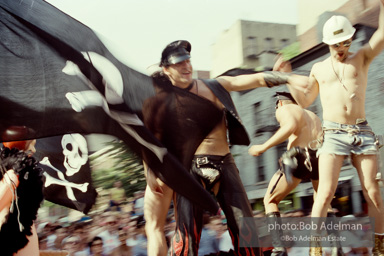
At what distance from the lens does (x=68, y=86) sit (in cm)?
439

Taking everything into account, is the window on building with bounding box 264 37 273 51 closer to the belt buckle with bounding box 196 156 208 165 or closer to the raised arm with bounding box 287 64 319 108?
the raised arm with bounding box 287 64 319 108

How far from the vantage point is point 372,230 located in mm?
3680

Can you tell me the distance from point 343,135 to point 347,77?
1.30 ft

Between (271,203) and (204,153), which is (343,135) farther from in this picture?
(204,153)

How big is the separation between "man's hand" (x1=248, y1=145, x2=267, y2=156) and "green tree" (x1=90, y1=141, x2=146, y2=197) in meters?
1.16

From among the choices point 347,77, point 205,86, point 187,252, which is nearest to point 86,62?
point 205,86

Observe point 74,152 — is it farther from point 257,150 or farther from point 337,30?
point 337,30

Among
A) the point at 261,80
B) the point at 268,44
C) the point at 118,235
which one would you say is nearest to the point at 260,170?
the point at 261,80

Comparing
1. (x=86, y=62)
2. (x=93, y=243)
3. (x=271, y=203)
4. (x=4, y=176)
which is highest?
(x=86, y=62)

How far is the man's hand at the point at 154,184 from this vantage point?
433 centimetres

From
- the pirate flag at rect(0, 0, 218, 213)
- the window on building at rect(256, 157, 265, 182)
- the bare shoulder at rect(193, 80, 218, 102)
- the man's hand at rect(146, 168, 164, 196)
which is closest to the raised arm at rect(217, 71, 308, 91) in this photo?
the bare shoulder at rect(193, 80, 218, 102)

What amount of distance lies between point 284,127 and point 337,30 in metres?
0.79

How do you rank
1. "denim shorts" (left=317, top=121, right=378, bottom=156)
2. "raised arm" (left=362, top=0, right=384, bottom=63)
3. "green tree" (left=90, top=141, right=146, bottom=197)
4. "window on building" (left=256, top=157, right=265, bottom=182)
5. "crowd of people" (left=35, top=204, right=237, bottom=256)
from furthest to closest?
"green tree" (left=90, top=141, right=146, bottom=197) → "crowd of people" (left=35, top=204, right=237, bottom=256) → "window on building" (left=256, top=157, right=265, bottom=182) → "denim shorts" (left=317, top=121, right=378, bottom=156) → "raised arm" (left=362, top=0, right=384, bottom=63)

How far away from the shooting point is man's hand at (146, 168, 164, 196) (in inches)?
171
